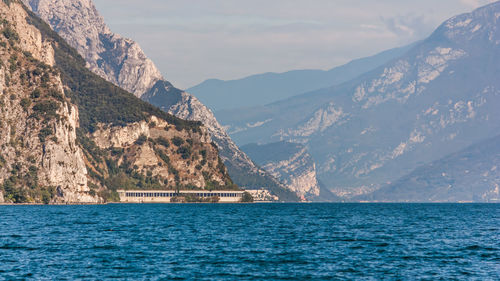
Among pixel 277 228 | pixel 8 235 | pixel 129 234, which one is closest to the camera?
pixel 8 235

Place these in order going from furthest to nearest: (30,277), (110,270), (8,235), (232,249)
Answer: (8,235)
(232,249)
(110,270)
(30,277)

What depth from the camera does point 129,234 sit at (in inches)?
5453

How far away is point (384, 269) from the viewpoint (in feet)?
314

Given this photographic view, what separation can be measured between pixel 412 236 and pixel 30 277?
252ft

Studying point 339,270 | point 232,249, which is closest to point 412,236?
point 232,249

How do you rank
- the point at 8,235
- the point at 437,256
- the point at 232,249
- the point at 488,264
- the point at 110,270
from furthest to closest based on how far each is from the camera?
the point at 8,235 < the point at 232,249 < the point at 437,256 < the point at 488,264 < the point at 110,270

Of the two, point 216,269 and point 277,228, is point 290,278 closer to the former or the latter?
point 216,269

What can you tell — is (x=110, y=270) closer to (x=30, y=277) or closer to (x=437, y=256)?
(x=30, y=277)

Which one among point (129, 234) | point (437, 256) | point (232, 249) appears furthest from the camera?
point (129, 234)

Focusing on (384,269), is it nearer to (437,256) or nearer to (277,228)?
(437,256)

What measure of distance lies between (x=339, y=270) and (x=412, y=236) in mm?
51164

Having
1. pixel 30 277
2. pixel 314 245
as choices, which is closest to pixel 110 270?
pixel 30 277

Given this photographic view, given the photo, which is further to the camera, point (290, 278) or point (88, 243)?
point (88, 243)

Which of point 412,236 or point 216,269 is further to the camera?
point 412,236
